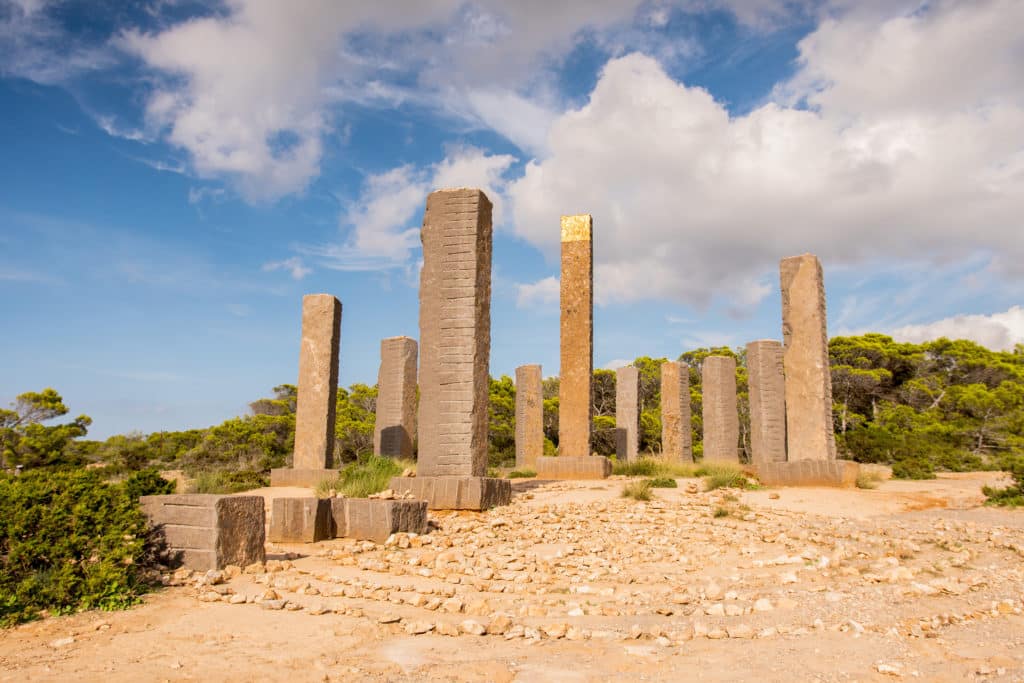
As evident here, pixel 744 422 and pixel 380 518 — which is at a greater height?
pixel 744 422

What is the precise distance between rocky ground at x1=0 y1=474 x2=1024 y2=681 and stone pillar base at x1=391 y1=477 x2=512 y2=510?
811 mm

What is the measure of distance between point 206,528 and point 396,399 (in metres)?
10.5

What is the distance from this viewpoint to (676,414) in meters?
19.8

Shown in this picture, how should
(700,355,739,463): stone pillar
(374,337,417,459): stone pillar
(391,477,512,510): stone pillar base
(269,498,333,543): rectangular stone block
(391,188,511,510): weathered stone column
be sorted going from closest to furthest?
(269,498,333,543): rectangular stone block < (391,477,512,510): stone pillar base < (391,188,511,510): weathered stone column < (374,337,417,459): stone pillar < (700,355,739,463): stone pillar

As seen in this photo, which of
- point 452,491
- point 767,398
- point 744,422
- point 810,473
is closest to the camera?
point 452,491

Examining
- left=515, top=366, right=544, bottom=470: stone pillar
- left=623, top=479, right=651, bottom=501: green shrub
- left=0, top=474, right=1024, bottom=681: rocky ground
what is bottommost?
left=0, top=474, right=1024, bottom=681: rocky ground

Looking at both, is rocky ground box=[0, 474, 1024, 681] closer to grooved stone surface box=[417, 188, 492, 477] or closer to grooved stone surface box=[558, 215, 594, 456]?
grooved stone surface box=[417, 188, 492, 477]

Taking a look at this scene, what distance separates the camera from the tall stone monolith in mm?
13211

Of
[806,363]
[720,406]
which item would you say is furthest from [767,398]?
[806,363]

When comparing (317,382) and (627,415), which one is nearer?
(317,382)

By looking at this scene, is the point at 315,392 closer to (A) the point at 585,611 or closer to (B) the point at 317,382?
(B) the point at 317,382

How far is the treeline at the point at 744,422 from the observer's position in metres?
16.1

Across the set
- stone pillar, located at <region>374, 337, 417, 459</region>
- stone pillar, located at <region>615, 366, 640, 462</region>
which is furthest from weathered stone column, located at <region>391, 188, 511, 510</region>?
stone pillar, located at <region>615, 366, 640, 462</region>

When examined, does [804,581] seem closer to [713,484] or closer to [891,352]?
[713,484]
